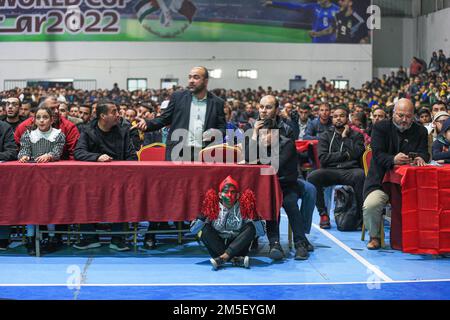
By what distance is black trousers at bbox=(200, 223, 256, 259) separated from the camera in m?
6.32

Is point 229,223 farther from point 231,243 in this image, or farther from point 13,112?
point 13,112

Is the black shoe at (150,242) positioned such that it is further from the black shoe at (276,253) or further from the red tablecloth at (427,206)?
the red tablecloth at (427,206)

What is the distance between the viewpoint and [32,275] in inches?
236

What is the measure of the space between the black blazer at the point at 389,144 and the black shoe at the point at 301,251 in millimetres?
895

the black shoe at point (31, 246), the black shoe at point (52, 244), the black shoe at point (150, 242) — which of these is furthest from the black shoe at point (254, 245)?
the black shoe at point (31, 246)

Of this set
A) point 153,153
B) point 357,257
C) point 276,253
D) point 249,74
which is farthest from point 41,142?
point 249,74

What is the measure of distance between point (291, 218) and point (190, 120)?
A: 1.42 metres

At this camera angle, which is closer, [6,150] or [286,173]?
[286,173]

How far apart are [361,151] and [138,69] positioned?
71.6 ft

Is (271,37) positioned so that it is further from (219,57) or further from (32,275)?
(32,275)

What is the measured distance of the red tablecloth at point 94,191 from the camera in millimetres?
6594

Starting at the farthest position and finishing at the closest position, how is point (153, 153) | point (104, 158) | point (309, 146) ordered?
point (309, 146) < point (153, 153) < point (104, 158)

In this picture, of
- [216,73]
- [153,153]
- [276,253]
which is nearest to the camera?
[276,253]

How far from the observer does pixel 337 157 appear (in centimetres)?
856
